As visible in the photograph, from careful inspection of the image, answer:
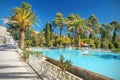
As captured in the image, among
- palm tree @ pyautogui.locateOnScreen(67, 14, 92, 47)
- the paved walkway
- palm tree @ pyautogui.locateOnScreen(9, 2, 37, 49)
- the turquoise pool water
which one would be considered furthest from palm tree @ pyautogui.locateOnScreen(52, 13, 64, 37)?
the paved walkway

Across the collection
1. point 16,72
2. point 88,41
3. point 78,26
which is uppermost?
point 78,26

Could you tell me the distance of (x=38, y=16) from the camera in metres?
27.7

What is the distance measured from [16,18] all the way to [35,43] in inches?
536

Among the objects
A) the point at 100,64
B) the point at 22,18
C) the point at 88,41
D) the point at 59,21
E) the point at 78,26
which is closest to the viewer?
the point at 100,64

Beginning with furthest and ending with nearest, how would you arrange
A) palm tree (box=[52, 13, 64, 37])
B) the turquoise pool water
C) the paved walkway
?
1. palm tree (box=[52, 13, 64, 37])
2. the turquoise pool water
3. the paved walkway

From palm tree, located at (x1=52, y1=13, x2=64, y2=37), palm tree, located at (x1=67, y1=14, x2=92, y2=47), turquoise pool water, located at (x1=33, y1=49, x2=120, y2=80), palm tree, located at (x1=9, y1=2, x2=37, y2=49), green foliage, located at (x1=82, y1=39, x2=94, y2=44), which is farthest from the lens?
palm tree, located at (x1=52, y1=13, x2=64, y2=37)

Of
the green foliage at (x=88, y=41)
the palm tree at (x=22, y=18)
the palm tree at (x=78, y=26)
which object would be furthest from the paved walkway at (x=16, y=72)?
the palm tree at (x=78, y=26)

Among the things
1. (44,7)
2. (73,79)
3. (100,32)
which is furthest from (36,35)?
(73,79)

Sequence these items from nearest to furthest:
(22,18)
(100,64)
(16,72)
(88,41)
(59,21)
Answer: (16,72)
(100,64)
(22,18)
(88,41)
(59,21)

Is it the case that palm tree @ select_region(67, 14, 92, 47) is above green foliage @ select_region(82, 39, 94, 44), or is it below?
above

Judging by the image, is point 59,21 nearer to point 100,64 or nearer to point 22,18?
point 22,18

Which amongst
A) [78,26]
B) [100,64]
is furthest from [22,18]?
[78,26]

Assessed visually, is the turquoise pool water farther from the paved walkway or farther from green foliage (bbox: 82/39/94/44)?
green foliage (bbox: 82/39/94/44)

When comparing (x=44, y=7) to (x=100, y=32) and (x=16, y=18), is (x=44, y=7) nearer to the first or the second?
(x=16, y=18)
